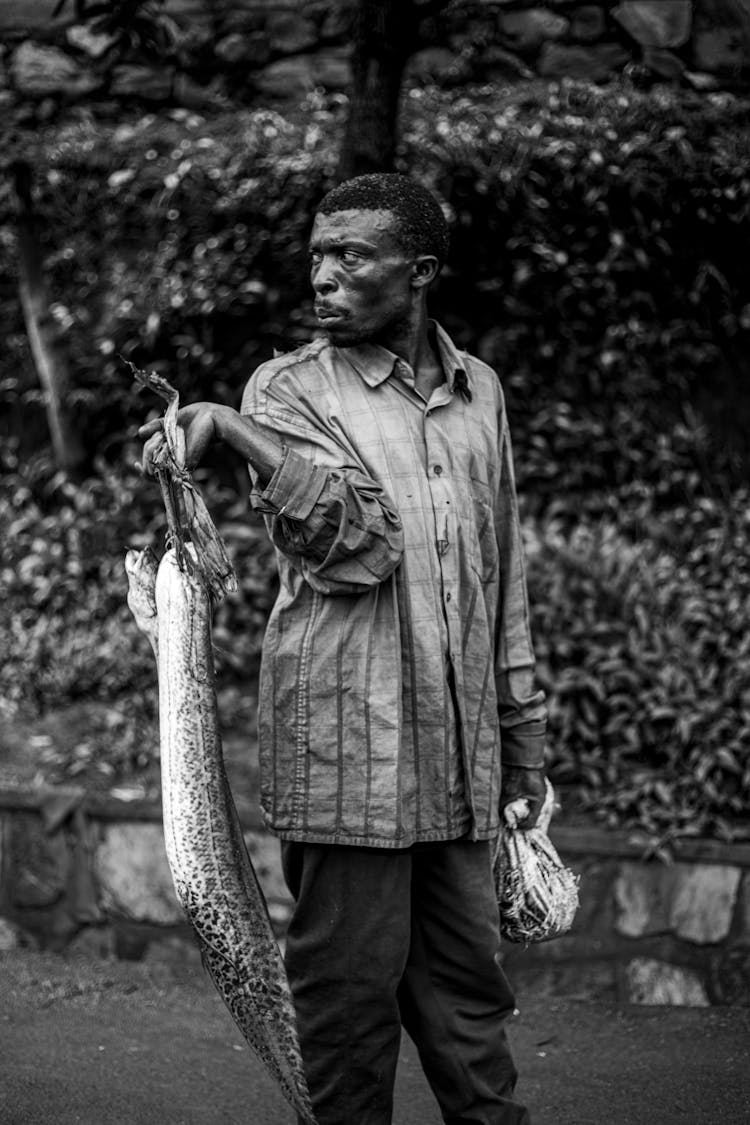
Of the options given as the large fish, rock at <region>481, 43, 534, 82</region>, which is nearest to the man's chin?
the large fish

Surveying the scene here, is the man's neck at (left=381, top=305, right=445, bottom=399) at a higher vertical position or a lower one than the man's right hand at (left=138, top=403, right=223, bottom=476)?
higher

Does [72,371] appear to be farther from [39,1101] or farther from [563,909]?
[563,909]

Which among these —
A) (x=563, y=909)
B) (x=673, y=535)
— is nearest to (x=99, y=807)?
(x=563, y=909)

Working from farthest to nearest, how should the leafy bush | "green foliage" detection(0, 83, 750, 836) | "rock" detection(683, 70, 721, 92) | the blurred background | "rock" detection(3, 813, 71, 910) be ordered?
"rock" detection(683, 70, 721, 92), "green foliage" detection(0, 83, 750, 836), the blurred background, the leafy bush, "rock" detection(3, 813, 71, 910)

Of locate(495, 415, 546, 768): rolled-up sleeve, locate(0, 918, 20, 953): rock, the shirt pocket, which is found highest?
the shirt pocket

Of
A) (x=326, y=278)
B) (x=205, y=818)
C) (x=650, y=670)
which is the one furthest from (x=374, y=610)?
(x=650, y=670)

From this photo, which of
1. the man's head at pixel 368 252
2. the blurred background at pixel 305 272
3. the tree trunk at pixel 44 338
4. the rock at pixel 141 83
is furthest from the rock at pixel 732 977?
the rock at pixel 141 83

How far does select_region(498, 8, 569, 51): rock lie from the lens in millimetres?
6477

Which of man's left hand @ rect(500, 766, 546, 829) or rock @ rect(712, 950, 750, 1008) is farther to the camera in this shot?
rock @ rect(712, 950, 750, 1008)

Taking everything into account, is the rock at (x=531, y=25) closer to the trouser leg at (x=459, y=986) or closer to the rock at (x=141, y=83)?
the rock at (x=141, y=83)

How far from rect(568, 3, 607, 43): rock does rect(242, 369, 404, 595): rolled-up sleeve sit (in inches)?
182

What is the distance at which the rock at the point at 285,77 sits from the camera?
655cm

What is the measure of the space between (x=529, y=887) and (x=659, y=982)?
158 cm

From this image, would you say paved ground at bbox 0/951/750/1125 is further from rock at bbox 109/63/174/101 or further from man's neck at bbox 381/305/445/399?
rock at bbox 109/63/174/101
